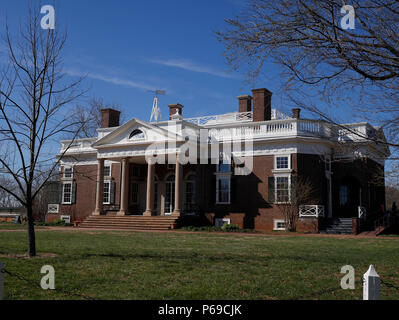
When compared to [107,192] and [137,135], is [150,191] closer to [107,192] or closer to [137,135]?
[137,135]

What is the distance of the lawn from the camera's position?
7.30m

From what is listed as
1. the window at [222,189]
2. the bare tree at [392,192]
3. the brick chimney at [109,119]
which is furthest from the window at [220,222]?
the brick chimney at [109,119]

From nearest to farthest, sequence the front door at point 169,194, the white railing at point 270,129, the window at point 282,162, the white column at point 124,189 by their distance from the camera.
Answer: the white railing at point 270,129
the window at point 282,162
the white column at point 124,189
the front door at point 169,194

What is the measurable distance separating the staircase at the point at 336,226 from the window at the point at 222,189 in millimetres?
6362

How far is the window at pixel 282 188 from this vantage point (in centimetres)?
2650

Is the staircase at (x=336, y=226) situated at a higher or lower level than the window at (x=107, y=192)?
lower

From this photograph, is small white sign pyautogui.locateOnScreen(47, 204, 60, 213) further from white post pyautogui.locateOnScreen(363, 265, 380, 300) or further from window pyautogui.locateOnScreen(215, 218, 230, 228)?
white post pyautogui.locateOnScreen(363, 265, 380, 300)

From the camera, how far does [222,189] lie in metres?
29.0

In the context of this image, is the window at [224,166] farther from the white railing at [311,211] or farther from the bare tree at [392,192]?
the bare tree at [392,192]

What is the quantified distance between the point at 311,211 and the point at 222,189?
20.3 ft

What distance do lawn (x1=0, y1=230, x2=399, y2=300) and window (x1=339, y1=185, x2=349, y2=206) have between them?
1514 centimetres

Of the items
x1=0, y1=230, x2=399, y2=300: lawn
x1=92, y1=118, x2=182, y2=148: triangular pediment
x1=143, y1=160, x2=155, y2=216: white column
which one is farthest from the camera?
x1=143, y1=160, x2=155, y2=216: white column

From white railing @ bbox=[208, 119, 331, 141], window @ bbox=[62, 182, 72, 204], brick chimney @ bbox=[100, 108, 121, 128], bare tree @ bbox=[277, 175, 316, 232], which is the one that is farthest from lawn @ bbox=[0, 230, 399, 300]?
brick chimney @ bbox=[100, 108, 121, 128]

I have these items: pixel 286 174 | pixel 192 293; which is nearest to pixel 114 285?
pixel 192 293
